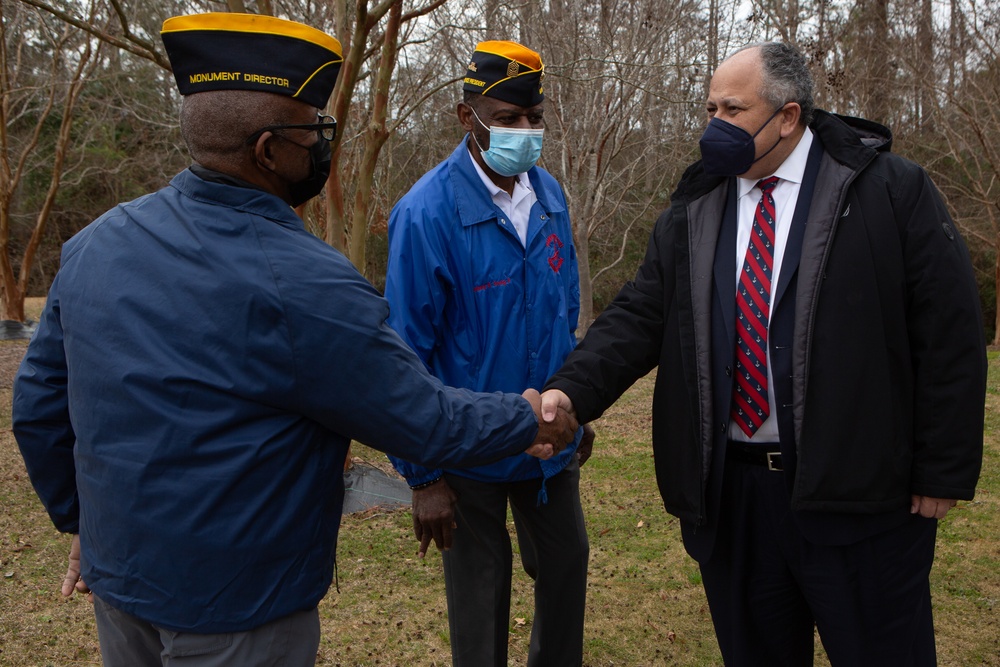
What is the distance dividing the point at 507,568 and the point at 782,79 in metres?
1.90

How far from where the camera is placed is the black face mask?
2215mm

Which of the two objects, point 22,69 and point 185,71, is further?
point 22,69

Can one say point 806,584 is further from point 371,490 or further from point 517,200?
point 371,490

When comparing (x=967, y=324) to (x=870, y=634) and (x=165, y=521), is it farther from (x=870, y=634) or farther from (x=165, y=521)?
(x=165, y=521)

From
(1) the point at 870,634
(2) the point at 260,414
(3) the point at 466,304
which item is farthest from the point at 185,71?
(1) the point at 870,634

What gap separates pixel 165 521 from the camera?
1.91 meters

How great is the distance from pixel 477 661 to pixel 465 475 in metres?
0.69

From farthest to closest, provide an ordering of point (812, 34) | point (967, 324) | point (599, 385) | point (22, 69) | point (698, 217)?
point (22, 69) < point (812, 34) < point (599, 385) < point (698, 217) < point (967, 324)

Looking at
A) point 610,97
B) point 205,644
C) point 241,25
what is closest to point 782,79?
point 241,25

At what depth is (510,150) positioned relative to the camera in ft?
10.7

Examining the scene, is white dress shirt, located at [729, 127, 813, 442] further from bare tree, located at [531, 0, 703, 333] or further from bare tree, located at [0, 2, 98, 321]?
bare tree, located at [0, 2, 98, 321]

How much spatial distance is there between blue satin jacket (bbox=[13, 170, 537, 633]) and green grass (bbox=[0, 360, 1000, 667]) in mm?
2172

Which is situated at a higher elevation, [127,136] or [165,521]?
[127,136]

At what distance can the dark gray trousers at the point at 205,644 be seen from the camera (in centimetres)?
198
